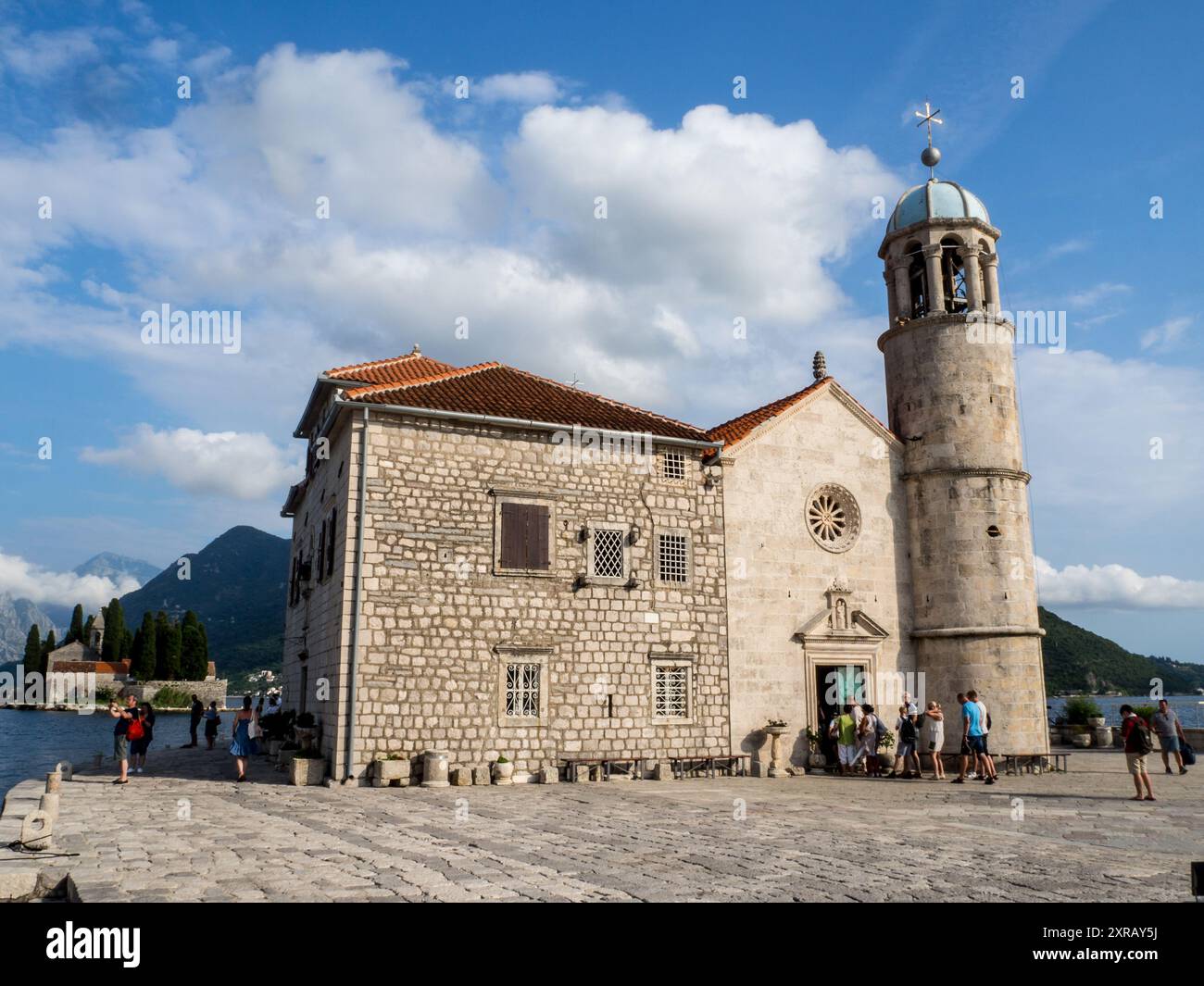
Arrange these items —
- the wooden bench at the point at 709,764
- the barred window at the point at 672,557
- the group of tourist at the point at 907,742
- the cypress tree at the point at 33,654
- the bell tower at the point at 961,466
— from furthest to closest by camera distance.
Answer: the cypress tree at the point at 33,654 < the bell tower at the point at 961,466 < the barred window at the point at 672,557 < the wooden bench at the point at 709,764 < the group of tourist at the point at 907,742

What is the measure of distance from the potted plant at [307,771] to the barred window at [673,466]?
395 inches

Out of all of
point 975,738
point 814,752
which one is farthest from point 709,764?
point 975,738

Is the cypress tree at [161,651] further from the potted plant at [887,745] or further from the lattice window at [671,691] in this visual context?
the potted plant at [887,745]

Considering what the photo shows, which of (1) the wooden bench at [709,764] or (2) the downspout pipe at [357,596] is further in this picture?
(1) the wooden bench at [709,764]

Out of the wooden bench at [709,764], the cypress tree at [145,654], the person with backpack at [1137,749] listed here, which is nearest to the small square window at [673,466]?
the wooden bench at [709,764]

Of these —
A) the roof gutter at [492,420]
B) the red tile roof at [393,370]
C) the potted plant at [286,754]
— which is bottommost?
the potted plant at [286,754]

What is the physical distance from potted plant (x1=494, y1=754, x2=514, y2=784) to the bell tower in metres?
11.9

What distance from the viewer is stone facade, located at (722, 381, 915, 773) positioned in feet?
71.1

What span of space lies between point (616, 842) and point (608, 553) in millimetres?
10267

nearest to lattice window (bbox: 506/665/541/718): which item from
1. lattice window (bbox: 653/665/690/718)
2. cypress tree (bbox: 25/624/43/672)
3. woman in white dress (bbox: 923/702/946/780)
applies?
lattice window (bbox: 653/665/690/718)

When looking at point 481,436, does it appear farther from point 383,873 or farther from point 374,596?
point 383,873

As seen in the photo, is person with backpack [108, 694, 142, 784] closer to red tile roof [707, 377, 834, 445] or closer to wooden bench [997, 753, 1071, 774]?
red tile roof [707, 377, 834, 445]

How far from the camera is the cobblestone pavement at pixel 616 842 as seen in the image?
7797 mm

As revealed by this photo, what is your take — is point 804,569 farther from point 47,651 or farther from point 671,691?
point 47,651
